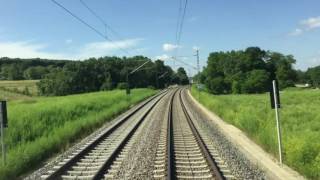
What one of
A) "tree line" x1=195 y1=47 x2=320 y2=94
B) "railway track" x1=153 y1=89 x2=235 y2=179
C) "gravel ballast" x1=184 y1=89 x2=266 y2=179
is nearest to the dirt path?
"gravel ballast" x1=184 y1=89 x2=266 y2=179

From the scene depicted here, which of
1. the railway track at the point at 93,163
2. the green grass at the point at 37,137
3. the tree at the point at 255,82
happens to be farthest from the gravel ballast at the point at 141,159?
the tree at the point at 255,82

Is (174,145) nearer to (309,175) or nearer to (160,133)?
(160,133)

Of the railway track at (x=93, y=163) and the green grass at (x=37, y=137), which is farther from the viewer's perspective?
the green grass at (x=37, y=137)

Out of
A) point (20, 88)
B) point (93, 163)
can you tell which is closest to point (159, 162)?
point (93, 163)

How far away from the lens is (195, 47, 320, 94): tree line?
403ft

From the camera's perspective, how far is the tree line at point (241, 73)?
122812mm

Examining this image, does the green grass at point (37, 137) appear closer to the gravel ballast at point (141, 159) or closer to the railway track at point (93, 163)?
the railway track at point (93, 163)

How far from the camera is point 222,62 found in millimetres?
140250

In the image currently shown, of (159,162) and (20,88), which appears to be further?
(20,88)

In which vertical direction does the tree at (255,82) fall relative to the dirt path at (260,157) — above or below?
above

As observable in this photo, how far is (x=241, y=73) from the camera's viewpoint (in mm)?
127750

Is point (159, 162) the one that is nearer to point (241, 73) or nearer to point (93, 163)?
point (93, 163)

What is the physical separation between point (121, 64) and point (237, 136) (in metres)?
131

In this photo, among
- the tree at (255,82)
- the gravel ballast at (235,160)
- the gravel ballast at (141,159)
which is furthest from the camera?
the tree at (255,82)
